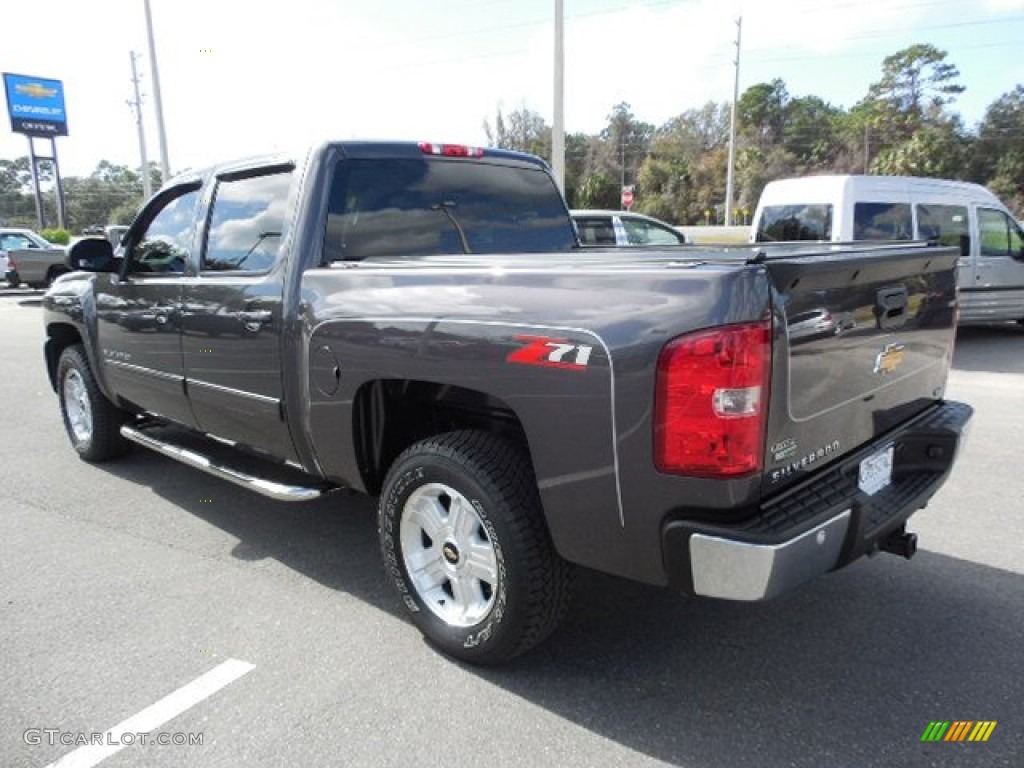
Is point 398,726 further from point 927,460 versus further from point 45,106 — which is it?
point 45,106

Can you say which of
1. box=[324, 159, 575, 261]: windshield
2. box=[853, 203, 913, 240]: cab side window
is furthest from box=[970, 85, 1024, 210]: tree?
box=[324, 159, 575, 261]: windshield

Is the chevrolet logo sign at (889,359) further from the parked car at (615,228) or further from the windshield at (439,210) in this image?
the parked car at (615,228)

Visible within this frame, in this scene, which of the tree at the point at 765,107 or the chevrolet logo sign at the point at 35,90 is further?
the tree at the point at 765,107

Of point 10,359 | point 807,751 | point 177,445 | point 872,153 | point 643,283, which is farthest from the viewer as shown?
point 872,153

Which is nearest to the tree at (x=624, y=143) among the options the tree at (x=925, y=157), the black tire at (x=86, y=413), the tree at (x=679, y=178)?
the tree at (x=679, y=178)

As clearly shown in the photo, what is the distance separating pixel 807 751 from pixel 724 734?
0.82 ft

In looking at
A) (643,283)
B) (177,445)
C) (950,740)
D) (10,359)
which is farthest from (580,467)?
(10,359)

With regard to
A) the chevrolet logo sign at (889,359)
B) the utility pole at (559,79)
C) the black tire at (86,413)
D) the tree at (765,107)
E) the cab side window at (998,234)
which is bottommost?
the black tire at (86,413)

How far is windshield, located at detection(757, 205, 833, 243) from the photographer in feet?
31.4

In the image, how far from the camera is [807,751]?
2.37 m

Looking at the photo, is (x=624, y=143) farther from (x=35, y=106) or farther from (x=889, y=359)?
(x=889, y=359)

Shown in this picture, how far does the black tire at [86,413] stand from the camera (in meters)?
5.33

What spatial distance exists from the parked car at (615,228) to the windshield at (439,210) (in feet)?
21.3

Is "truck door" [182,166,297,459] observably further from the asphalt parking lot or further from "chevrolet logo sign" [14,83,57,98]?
"chevrolet logo sign" [14,83,57,98]
